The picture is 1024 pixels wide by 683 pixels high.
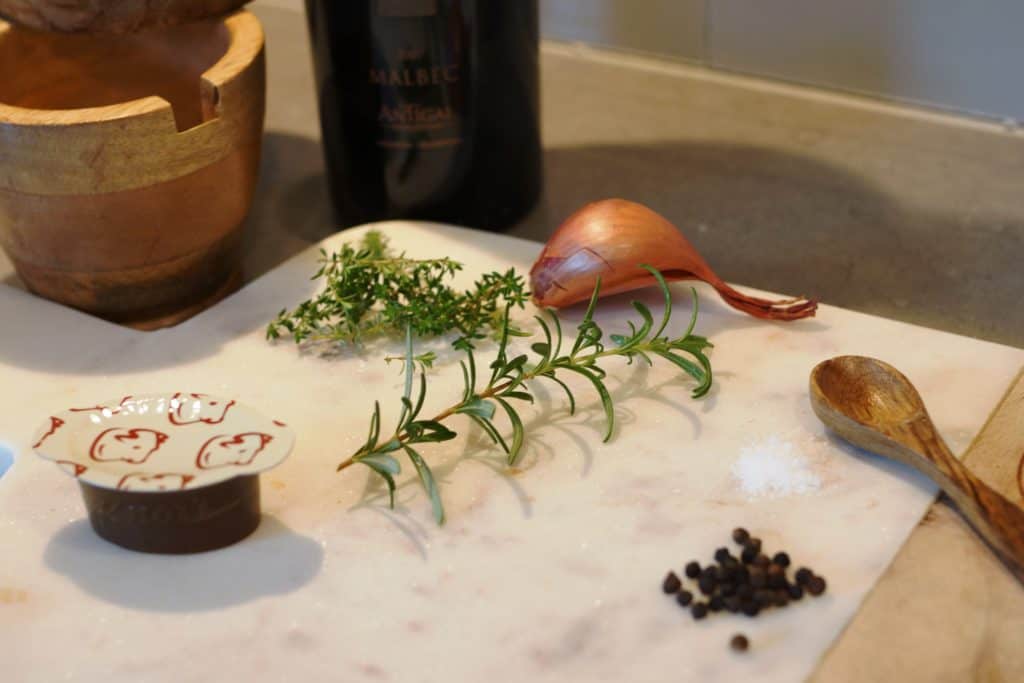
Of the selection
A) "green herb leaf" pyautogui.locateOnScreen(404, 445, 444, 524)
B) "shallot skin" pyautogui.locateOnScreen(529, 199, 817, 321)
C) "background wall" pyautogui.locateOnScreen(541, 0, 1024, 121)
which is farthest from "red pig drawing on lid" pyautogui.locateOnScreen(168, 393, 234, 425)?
"background wall" pyautogui.locateOnScreen(541, 0, 1024, 121)

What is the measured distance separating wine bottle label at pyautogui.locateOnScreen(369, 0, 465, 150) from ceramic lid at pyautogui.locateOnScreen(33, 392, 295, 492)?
343 mm

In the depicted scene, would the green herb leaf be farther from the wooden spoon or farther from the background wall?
the background wall

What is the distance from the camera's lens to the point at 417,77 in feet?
3.16

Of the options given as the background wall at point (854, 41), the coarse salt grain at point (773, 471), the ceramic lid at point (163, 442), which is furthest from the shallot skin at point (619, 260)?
the background wall at point (854, 41)

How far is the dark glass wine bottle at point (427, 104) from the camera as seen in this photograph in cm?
95

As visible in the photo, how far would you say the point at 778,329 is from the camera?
0.84 metres

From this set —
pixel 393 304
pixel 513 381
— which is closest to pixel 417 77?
pixel 393 304

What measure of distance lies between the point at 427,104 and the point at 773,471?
43cm

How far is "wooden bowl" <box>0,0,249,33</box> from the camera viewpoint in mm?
863

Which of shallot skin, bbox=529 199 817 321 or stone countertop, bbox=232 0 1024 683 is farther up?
shallot skin, bbox=529 199 817 321

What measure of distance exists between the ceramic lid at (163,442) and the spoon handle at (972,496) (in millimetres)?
355

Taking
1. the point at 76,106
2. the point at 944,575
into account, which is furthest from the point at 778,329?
the point at 76,106

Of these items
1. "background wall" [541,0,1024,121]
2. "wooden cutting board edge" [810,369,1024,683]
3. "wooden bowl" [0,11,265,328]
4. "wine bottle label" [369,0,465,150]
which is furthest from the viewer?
"background wall" [541,0,1024,121]

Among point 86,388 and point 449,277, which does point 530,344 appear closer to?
point 449,277
